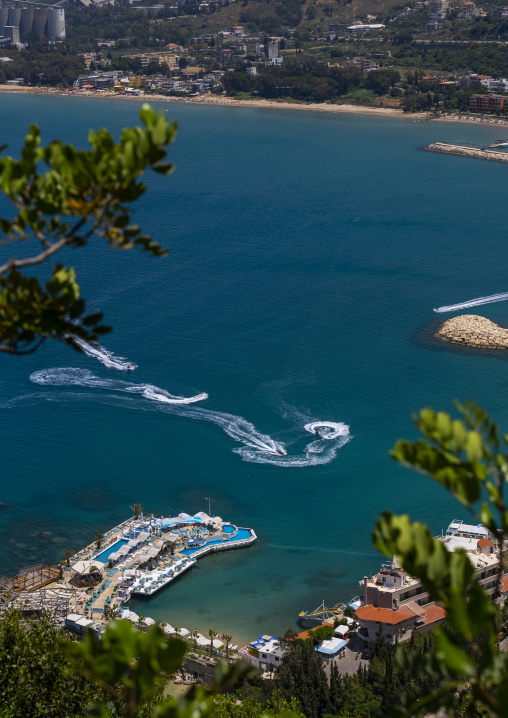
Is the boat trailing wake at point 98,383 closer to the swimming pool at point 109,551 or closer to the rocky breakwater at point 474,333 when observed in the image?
the swimming pool at point 109,551

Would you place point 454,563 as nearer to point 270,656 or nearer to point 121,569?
point 270,656

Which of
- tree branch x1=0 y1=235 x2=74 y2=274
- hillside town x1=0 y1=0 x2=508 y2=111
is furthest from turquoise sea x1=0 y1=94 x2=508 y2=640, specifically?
hillside town x1=0 y1=0 x2=508 y2=111

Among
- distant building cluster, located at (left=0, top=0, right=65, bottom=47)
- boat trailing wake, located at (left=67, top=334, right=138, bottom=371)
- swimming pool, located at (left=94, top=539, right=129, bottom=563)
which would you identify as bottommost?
swimming pool, located at (left=94, top=539, right=129, bottom=563)

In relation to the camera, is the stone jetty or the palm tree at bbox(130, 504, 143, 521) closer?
the palm tree at bbox(130, 504, 143, 521)

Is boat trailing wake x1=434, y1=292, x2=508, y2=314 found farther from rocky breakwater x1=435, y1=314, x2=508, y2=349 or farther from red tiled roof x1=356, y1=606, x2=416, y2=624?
red tiled roof x1=356, y1=606, x2=416, y2=624

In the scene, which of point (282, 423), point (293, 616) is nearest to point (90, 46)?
point (282, 423)

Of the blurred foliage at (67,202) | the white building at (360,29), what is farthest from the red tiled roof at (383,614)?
the white building at (360,29)
